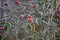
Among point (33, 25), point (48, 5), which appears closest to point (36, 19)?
point (33, 25)

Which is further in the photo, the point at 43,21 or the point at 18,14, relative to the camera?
the point at 18,14

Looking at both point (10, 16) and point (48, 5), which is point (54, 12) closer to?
point (48, 5)

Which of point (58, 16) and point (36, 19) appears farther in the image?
point (58, 16)

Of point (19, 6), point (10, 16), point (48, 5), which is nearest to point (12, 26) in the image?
point (10, 16)

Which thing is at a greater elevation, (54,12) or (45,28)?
(54,12)

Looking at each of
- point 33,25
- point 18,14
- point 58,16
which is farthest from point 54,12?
point 18,14

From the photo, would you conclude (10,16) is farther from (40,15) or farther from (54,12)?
(54,12)

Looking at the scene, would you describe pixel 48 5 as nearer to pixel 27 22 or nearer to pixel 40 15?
pixel 40 15
